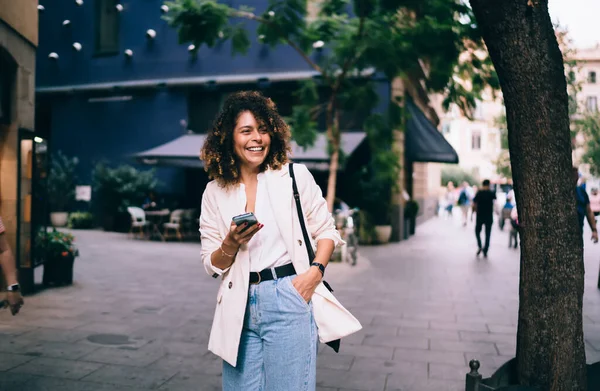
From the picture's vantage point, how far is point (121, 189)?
66.1ft

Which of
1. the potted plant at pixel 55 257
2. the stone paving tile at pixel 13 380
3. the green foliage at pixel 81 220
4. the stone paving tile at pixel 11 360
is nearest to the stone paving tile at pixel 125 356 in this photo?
the stone paving tile at pixel 11 360

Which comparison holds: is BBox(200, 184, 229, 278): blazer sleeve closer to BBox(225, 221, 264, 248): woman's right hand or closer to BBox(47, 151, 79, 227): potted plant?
BBox(225, 221, 264, 248): woman's right hand

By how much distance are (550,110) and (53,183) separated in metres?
20.8

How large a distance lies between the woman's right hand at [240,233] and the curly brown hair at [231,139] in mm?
369

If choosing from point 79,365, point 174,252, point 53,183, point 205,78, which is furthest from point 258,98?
point 53,183

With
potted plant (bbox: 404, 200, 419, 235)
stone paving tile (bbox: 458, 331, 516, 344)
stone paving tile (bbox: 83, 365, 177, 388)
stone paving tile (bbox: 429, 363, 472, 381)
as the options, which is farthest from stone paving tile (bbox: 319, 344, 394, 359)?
potted plant (bbox: 404, 200, 419, 235)

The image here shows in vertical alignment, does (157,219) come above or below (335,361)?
above

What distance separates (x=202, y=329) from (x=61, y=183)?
55.5 feet

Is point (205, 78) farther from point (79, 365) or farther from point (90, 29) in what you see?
point (79, 365)

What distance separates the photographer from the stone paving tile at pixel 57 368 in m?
5.04

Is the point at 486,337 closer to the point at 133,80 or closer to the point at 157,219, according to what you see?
the point at 157,219

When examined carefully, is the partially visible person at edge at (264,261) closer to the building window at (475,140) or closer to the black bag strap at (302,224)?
the black bag strap at (302,224)

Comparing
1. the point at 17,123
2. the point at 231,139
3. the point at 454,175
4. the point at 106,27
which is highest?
the point at 106,27

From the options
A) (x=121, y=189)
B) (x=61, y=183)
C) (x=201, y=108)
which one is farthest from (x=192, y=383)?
(x=61, y=183)
